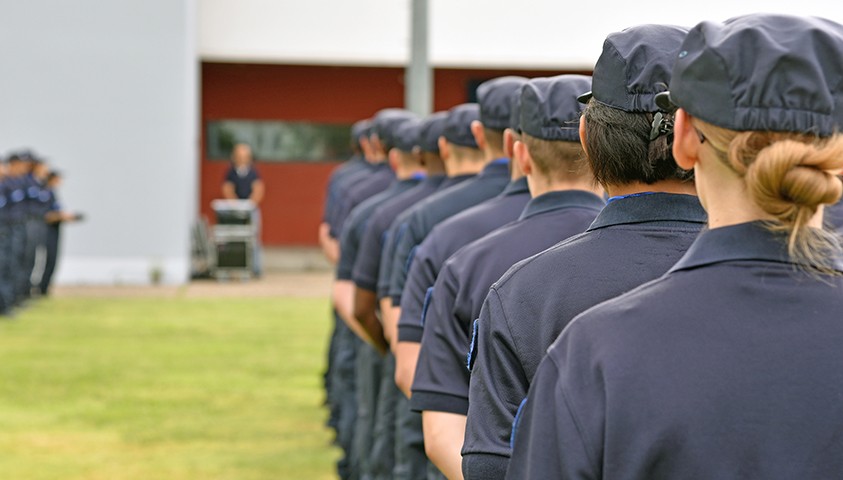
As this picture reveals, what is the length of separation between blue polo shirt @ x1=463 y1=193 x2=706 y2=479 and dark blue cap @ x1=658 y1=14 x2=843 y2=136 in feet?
1.93

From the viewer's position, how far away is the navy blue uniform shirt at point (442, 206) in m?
4.56

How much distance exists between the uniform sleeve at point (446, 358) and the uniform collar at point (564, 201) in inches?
11.1

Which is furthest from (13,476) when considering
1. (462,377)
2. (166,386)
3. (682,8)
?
(462,377)

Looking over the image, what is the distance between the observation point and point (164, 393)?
35.7 feet

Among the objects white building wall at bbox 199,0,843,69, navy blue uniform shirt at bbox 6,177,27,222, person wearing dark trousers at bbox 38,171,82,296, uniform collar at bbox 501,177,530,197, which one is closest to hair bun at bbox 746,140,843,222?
uniform collar at bbox 501,177,530,197

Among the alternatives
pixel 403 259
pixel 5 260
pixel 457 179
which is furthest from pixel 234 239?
pixel 403 259

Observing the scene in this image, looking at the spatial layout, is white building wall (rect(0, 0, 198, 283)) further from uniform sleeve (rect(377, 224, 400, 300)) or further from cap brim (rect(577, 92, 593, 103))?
cap brim (rect(577, 92, 593, 103))

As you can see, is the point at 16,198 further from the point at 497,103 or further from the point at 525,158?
the point at 525,158

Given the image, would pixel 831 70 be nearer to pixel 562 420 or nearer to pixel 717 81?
pixel 717 81

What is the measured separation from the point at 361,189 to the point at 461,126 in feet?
11.7

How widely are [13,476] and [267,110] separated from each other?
688 inches

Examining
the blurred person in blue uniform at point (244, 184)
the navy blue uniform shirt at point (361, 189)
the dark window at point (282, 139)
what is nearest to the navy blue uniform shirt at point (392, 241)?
the navy blue uniform shirt at point (361, 189)

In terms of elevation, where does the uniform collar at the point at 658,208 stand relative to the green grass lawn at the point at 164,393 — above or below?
above

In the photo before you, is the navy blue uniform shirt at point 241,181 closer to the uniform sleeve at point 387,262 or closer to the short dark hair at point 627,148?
the uniform sleeve at point 387,262
